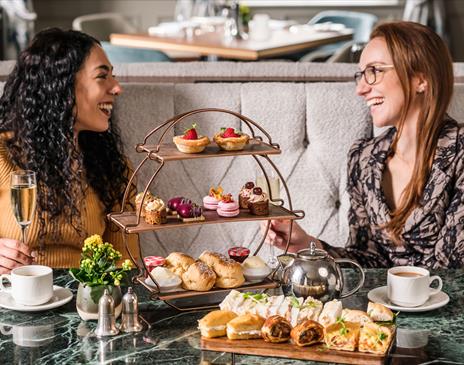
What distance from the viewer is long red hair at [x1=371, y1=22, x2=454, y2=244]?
8.73ft

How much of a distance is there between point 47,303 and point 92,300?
163mm

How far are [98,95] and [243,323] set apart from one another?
113 centimetres

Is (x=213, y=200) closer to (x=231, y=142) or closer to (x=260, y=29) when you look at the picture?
(x=231, y=142)

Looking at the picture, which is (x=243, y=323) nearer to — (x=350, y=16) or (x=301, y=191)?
(x=301, y=191)

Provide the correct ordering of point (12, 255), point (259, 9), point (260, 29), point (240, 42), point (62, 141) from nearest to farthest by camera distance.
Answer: point (12, 255) < point (62, 141) < point (240, 42) < point (260, 29) < point (259, 9)

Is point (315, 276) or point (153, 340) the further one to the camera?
point (315, 276)

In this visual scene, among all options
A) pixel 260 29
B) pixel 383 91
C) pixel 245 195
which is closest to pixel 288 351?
pixel 245 195

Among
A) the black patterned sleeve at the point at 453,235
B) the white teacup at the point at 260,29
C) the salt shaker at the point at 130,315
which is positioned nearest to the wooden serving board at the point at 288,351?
the salt shaker at the point at 130,315

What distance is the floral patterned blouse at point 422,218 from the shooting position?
8.58ft

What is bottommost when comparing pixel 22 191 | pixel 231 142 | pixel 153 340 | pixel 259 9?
pixel 153 340

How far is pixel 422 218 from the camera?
265 cm

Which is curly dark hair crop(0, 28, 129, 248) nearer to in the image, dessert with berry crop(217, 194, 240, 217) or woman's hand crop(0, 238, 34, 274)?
woman's hand crop(0, 238, 34, 274)

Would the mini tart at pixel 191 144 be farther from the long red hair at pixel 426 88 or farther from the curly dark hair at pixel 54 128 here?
the long red hair at pixel 426 88

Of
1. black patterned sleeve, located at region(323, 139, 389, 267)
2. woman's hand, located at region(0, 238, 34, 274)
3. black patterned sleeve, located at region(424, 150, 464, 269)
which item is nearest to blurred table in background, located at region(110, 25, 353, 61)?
black patterned sleeve, located at region(323, 139, 389, 267)
